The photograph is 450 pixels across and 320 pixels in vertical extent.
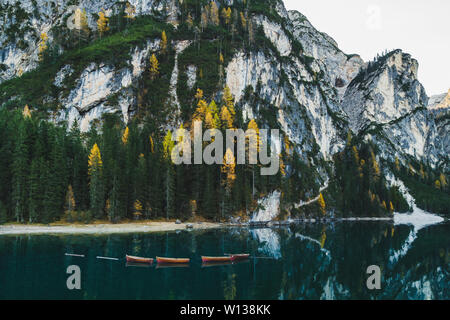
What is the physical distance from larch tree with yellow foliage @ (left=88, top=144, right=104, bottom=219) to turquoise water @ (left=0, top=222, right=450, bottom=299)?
17.6 meters

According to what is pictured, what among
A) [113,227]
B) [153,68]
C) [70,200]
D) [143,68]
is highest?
[143,68]

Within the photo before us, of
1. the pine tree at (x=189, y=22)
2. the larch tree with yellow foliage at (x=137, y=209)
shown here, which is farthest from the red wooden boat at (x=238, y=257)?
the pine tree at (x=189, y=22)

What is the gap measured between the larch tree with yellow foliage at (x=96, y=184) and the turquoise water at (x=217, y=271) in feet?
57.8

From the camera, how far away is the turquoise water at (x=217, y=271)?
30.2 meters

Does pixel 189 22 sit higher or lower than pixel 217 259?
higher

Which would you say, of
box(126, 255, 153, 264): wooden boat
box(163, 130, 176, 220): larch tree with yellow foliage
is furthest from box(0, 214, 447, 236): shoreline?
box(126, 255, 153, 264): wooden boat

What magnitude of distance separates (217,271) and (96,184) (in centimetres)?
5121

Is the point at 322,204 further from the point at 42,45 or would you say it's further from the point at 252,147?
the point at 42,45

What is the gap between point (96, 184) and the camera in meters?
79.5

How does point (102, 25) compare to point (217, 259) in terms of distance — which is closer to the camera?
point (217, 259)

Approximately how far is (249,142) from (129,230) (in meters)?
41.9

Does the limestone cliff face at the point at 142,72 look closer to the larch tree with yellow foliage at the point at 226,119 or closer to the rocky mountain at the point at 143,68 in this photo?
the rocky mountain at the point at 143,68

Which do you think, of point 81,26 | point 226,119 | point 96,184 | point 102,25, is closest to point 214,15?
point 102,25
